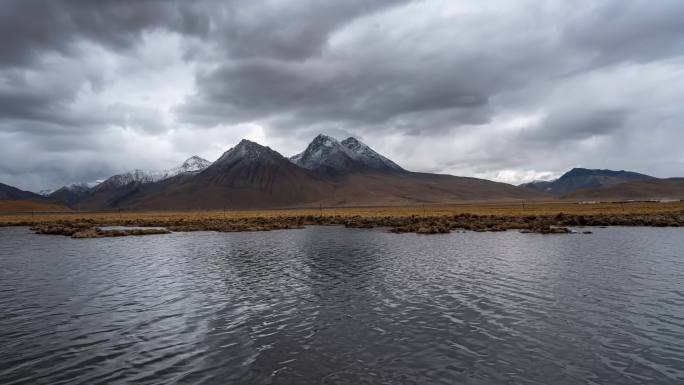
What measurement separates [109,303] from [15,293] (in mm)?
6431

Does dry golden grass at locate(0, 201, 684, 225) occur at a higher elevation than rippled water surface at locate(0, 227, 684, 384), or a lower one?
higher

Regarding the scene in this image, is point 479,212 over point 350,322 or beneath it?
over

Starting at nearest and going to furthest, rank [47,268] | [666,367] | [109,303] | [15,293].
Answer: [666,367] < [109,303] < [15,293] < [47,268]

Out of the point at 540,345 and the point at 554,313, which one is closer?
the point at 540,345

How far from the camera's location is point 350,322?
618 inches

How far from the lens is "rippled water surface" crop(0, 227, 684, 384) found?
11.2 meters

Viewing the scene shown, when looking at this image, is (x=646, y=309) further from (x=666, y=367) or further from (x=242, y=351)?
(x=242, y=351)

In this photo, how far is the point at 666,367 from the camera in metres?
11.2

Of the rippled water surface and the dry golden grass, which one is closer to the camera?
the rippled water surface

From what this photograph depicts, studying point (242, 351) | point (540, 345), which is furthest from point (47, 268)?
point (540, 345)

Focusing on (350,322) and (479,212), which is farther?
(479,212)

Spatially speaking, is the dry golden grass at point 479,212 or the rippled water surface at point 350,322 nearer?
the rippled water surface at point 350,322

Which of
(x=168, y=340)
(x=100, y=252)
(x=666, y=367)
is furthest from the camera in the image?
(x=100, y=252)

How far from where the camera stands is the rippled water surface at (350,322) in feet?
36.8
